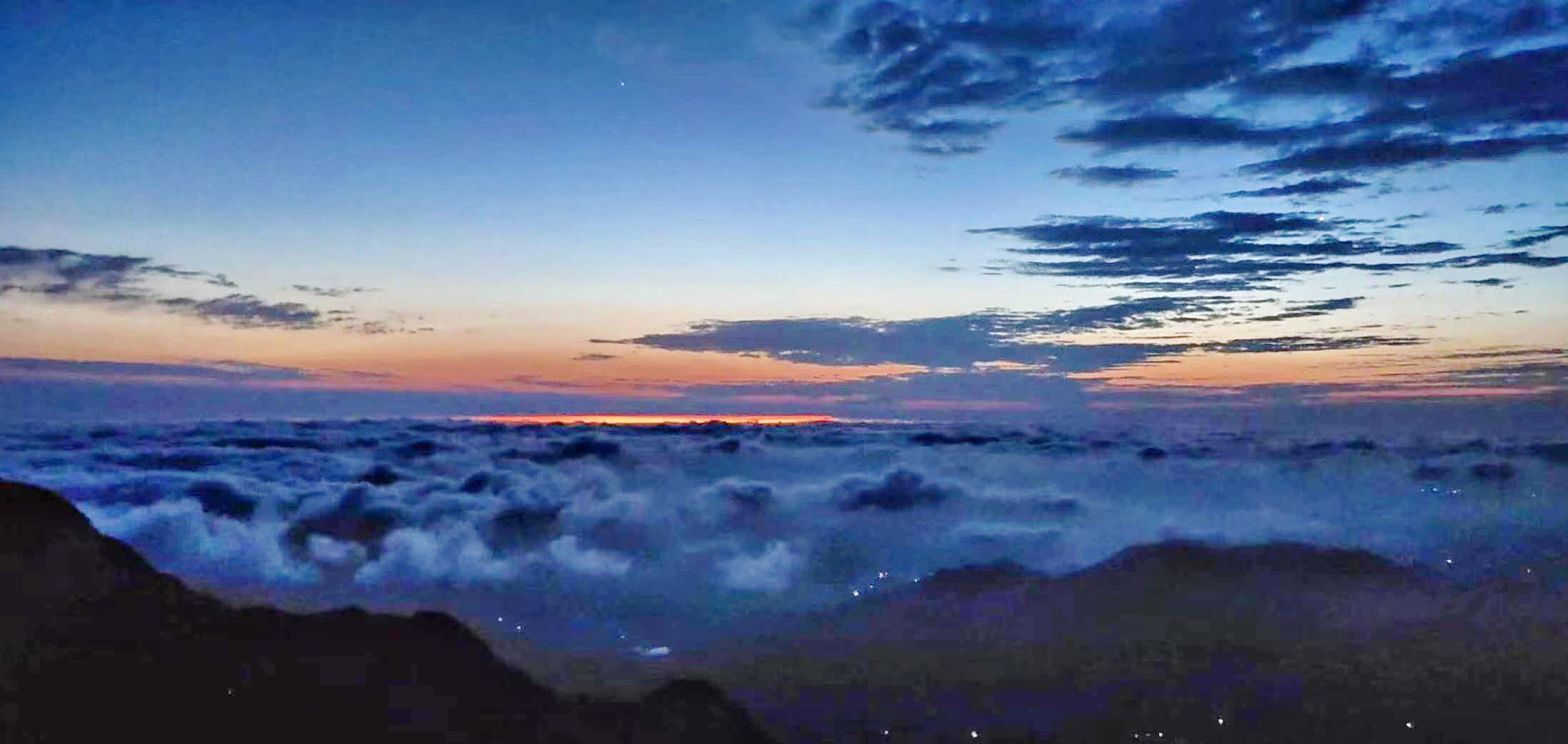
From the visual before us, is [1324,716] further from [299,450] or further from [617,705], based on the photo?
[299,450]

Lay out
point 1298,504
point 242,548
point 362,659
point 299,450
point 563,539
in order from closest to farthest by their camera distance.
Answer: point 362,659
point 242,548
point 563,539
point 1298,504
point 299,450

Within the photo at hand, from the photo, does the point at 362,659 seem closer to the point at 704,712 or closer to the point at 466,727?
the point at 466,727

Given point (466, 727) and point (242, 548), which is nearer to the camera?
point (466, 727)

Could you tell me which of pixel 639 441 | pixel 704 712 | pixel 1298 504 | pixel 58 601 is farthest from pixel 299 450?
pixel 1298 504

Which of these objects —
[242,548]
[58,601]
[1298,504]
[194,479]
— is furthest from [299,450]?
[1298,504]

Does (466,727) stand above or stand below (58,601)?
below

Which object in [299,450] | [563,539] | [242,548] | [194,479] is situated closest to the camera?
[242,548]
